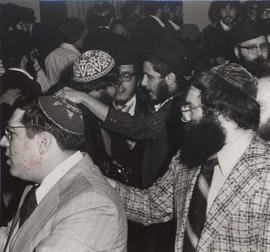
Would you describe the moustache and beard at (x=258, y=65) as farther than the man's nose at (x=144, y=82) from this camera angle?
No

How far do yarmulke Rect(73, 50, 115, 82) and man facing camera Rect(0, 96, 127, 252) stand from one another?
67 cm

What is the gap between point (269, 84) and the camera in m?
1.54

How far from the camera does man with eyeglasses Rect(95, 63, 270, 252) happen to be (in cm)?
108

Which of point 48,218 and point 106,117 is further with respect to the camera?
point 106,117

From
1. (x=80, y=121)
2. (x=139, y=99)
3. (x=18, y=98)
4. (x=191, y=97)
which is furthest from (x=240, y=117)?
(x=18, y=98)

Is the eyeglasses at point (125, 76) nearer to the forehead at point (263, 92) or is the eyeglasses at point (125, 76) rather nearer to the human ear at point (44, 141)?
the forehead at point (263, 92)

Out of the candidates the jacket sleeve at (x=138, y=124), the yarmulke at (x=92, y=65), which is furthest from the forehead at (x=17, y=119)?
the yarmulke at (x=92, y=65)

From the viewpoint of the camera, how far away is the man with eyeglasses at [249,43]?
195 cm

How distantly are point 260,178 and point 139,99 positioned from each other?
0.87 metres

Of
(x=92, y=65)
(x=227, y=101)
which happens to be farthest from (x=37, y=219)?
(x=92, y=65)

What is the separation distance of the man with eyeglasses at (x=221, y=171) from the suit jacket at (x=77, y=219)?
9.2 inches

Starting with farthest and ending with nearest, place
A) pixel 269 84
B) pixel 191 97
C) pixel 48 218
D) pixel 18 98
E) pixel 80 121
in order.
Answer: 1. pixel 18 98
2. pixel 269 84
3. pixel 191 97
4. pixel 80 121
5. pixel 48 218

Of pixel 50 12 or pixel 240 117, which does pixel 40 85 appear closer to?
pixel 50 12

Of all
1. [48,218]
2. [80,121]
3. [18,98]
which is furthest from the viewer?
[18,98]
